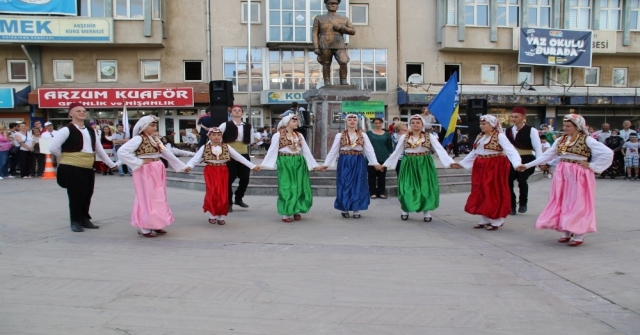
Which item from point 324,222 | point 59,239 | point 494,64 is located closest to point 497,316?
point 324,222

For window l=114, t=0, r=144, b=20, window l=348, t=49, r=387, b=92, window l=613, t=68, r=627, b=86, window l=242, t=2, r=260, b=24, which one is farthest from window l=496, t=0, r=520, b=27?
window l=114, t=0, r=144, b=20

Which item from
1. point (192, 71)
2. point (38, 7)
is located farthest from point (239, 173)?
point (38, 7)

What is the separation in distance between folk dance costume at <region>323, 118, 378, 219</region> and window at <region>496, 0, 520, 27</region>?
24890mm

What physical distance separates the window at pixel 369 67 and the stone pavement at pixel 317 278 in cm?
2226

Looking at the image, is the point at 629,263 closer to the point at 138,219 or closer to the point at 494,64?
the point at 138,219

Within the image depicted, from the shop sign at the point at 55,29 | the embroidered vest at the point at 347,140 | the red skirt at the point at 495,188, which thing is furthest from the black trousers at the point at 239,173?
the shop sign at the point at 55,29

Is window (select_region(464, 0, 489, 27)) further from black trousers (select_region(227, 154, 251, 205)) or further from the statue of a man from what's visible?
black trousers (select_region(227, 154, 251, 205))

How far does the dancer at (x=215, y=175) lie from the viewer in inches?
335

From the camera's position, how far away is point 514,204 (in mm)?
9969

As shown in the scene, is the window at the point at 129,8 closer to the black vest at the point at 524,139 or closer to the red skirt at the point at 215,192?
the red skirt at the point at 215,192

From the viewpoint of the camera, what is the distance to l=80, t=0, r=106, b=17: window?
28281mm

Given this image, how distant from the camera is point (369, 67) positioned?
30672 millimetres

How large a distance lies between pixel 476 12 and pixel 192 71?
53.7 feet

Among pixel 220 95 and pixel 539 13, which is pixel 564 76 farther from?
pixel 220 95
